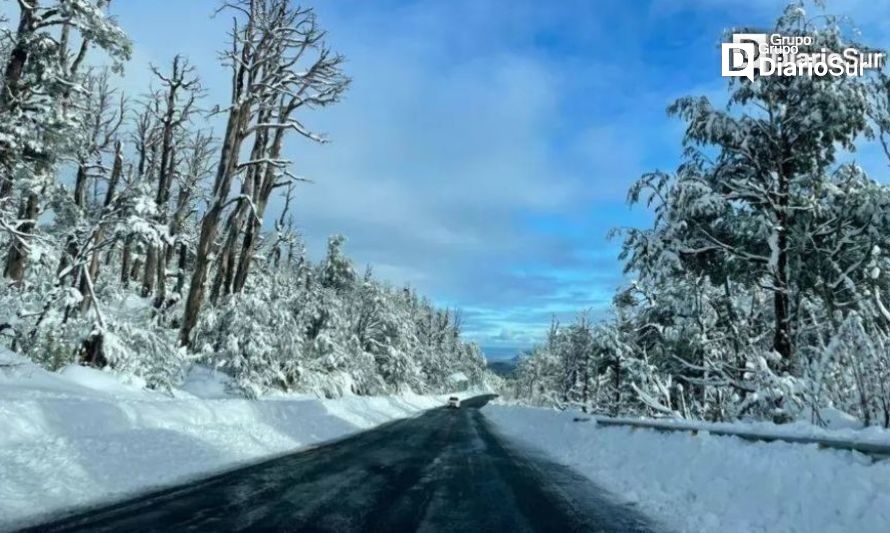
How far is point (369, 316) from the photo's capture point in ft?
210

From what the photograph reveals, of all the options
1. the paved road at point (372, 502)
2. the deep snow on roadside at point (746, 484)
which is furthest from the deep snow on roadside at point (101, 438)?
the deep snow on roadside at point (746, 484)

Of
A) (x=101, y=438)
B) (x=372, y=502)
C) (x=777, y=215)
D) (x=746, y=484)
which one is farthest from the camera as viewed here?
(x=777, y=215)

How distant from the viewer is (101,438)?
35.1 feet

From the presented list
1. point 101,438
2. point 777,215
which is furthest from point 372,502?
point 777,215

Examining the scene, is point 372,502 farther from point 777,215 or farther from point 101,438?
point 777,215

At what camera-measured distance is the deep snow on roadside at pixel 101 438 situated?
25.1ft

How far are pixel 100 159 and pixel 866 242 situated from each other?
102 feet

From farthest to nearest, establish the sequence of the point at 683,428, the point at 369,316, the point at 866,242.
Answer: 1. the point at 369,316
2. the point at 866,242
3. the point at 683,428

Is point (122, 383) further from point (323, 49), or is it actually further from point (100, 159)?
point (100, 159)

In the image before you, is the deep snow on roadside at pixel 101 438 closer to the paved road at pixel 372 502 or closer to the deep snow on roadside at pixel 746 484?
the paved road at pixel 372 502

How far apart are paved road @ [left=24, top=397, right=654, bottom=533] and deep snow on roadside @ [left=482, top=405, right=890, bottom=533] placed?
71 cm

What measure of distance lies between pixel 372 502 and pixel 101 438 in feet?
17.3

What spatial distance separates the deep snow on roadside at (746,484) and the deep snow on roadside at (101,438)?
6.96 m

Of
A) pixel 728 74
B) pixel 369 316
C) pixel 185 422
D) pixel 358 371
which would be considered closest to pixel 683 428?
pixel 728 74
